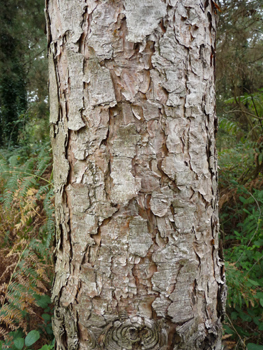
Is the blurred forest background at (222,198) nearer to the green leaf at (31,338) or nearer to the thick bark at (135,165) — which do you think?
the green leaf at (31,338)

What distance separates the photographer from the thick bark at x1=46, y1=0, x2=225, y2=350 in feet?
2.36

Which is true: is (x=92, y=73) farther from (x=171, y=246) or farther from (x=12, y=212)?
(x=12, y=212)

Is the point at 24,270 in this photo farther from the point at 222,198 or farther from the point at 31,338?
the point at 222,198

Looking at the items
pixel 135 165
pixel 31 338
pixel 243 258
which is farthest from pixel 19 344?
pixel 243 258

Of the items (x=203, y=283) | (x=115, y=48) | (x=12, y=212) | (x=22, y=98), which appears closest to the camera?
(x=115, y=48)

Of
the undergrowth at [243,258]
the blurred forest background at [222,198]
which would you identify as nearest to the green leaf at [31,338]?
the blurred forest background at [222,198]

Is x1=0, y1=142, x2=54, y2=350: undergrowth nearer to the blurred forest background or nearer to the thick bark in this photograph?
the blurred forest background

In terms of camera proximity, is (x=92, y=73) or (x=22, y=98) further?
(x=22, y=98)

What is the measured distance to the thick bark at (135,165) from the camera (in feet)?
2.36

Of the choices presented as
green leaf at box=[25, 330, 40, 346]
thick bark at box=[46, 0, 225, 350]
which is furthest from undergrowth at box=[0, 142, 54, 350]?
thick bark at box=[46, 0, 225, 350]

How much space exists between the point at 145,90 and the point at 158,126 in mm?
115

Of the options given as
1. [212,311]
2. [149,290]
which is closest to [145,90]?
[149,290]

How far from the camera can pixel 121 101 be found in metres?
0.72

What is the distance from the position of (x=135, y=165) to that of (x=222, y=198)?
73.9 inches
